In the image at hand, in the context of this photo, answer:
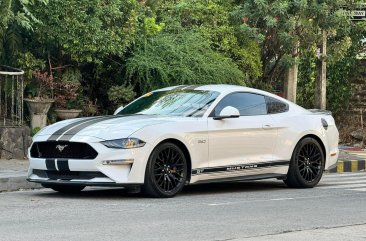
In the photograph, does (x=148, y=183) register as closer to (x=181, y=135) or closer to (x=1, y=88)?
(x=181, y=135)

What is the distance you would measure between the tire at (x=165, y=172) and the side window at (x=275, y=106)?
2.02 m

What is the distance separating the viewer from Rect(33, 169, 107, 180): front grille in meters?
11.4

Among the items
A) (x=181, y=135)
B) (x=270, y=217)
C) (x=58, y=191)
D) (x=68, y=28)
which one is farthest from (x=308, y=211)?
(x=68, y=28)

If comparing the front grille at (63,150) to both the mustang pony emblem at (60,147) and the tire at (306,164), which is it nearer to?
the mustang pony emblem at (60,147)

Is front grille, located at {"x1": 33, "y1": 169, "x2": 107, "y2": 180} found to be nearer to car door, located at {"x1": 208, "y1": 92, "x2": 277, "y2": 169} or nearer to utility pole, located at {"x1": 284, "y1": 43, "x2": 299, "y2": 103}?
car door, located at {"x1": 208, "y1": 92, "x2": 277, "y2": 169}

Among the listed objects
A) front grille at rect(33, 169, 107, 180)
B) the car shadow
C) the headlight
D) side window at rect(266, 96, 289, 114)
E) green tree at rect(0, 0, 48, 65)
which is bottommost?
the car shadow

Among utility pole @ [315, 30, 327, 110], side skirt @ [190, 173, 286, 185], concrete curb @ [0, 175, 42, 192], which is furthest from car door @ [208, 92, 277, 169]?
utility pole @ [315, 30, 327, 110]

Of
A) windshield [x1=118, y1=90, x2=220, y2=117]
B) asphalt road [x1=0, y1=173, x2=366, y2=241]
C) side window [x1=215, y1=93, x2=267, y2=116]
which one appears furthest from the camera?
side window [x1=215, y1=93, x2=267, y2=116]

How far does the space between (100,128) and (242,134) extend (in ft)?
7.05

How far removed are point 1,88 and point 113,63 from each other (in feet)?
9.06

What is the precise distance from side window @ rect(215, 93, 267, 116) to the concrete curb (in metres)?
3.02

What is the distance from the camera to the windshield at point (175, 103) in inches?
489

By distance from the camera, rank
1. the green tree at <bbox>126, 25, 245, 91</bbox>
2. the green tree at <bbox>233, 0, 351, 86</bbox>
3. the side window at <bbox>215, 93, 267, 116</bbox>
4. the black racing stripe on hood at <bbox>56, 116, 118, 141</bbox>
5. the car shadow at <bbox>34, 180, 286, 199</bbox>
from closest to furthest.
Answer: the black racing stripe on hood at <bbox>56, 116, 118, 141</bbox> < the car shadow at <bbox>34, 180, 286, 199</bbox> < the side window at <bbox>215, 93, 267, 116</bbox> < the green tree at <bbox>126, 25, 245, 91</bbox> < the green tree at <bbox>233, 0, 351, 86</bbox>

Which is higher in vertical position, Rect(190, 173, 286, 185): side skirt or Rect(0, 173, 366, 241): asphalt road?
Rect(190, 173, 286, 185): side skirt
